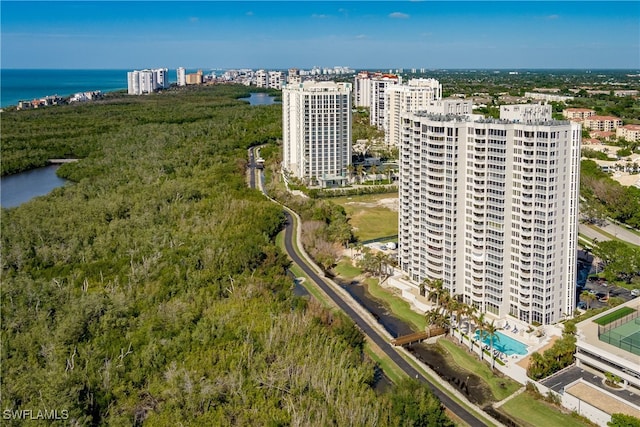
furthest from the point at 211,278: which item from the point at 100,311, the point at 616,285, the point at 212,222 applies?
the point at 616,285

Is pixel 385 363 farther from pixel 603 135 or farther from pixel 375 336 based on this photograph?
pixel 603 135

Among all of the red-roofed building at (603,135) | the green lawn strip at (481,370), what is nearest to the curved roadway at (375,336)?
the green lawn strip at (481,370)

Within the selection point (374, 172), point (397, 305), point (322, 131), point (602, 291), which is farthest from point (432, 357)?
point (374, 172)

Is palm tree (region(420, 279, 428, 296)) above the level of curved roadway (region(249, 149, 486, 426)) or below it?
above

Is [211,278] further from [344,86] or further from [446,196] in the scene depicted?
[344,86]

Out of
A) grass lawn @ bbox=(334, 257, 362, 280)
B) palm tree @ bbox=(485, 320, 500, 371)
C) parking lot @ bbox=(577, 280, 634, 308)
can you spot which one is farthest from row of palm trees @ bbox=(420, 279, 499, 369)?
grass lawn @ bbox=(334, 257, 362, 280)

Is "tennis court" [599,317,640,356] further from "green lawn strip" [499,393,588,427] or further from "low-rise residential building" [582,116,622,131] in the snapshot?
"low-rise residential building" [582,116,622,131]
